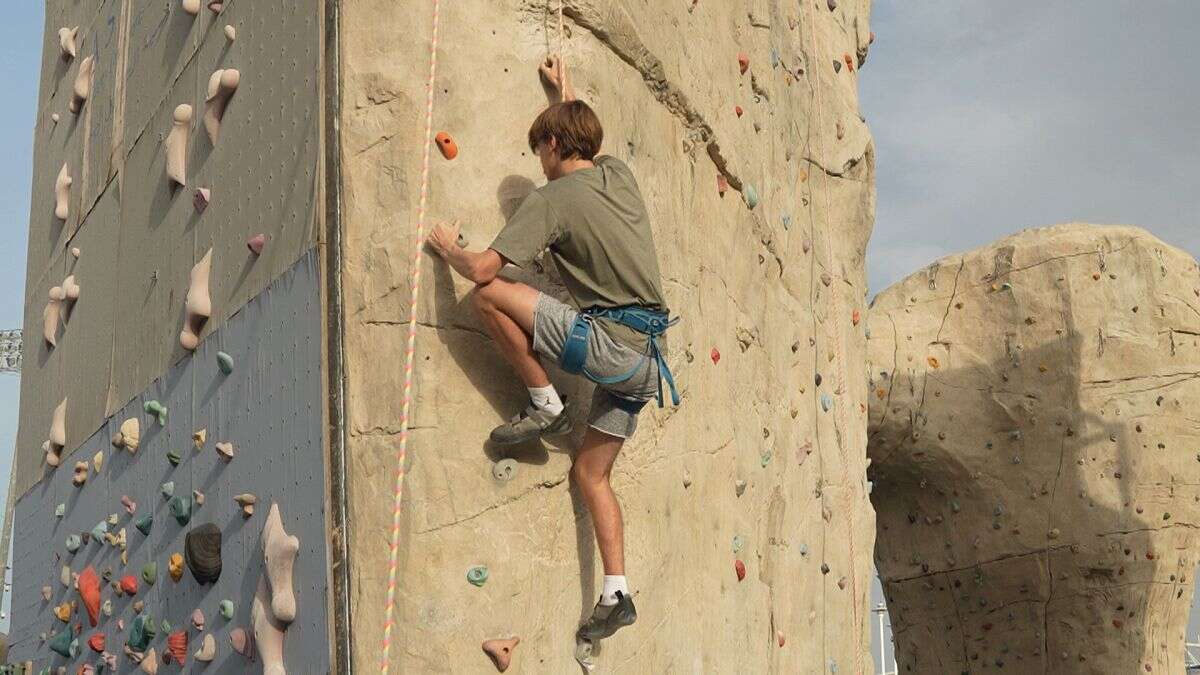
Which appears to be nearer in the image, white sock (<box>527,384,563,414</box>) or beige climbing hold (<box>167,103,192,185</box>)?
white sock (<box>527,384,563,414</box>)

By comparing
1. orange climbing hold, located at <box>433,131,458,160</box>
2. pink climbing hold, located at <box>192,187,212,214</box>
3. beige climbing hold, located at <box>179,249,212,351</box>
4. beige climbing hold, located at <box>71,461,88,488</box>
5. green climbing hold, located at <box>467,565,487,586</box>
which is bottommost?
green climbing hold, located at <box>467,565,487,586</box>

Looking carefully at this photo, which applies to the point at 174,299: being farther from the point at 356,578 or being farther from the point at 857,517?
the point at 857,517

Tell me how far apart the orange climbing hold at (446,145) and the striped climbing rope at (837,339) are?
2727 millimetres

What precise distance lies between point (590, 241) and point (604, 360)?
10.9 inches

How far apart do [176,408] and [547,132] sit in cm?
156

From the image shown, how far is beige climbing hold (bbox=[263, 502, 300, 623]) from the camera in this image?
303 centimetres

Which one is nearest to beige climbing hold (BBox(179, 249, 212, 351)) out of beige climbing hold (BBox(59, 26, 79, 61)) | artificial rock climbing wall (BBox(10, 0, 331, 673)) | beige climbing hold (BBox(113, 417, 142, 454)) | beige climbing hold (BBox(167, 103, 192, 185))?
artificial rock climbing wall (BBox(10, 0, 331, 673))

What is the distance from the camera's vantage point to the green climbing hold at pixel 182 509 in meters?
3.68

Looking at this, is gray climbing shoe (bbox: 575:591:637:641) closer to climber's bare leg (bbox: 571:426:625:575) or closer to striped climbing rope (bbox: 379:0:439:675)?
climber's bare leg (bbox: 571:426:625:575)

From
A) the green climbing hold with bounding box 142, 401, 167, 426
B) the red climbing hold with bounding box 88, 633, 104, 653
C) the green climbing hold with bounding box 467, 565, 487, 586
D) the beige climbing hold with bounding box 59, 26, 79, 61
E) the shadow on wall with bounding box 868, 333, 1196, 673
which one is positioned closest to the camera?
the green climbing hold with bounding box 467, 565, 487, 586

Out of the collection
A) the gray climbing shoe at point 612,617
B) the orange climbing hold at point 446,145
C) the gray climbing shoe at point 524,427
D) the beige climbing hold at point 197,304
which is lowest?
the gray climbing shoe at point 612,617

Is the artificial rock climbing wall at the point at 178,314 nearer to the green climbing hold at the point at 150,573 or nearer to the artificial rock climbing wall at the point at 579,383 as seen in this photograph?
the green climbing hold at the point at 150,573

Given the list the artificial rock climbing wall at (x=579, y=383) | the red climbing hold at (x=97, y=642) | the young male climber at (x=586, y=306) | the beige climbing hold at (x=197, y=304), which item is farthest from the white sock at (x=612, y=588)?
the red climbing hold at (x=97, y=642)

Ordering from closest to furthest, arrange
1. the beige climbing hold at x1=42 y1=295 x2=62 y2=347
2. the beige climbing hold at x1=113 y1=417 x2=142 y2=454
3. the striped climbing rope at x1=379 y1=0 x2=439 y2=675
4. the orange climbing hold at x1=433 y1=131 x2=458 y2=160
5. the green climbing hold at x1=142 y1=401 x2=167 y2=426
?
the striped climbing rope at x1=379 y1=0 x2=439 y2=675, the orange climbing hold at x1=433 y1=131 x2=458 y2=160, the green climbing hold at x1=142 y1=401 x2=167 y2=426, the beige climbing hold at x1=113 y1=417 x2=142 y2=454, the beige climbing hold at x1=42 y1=295 x2=62 y2=347
